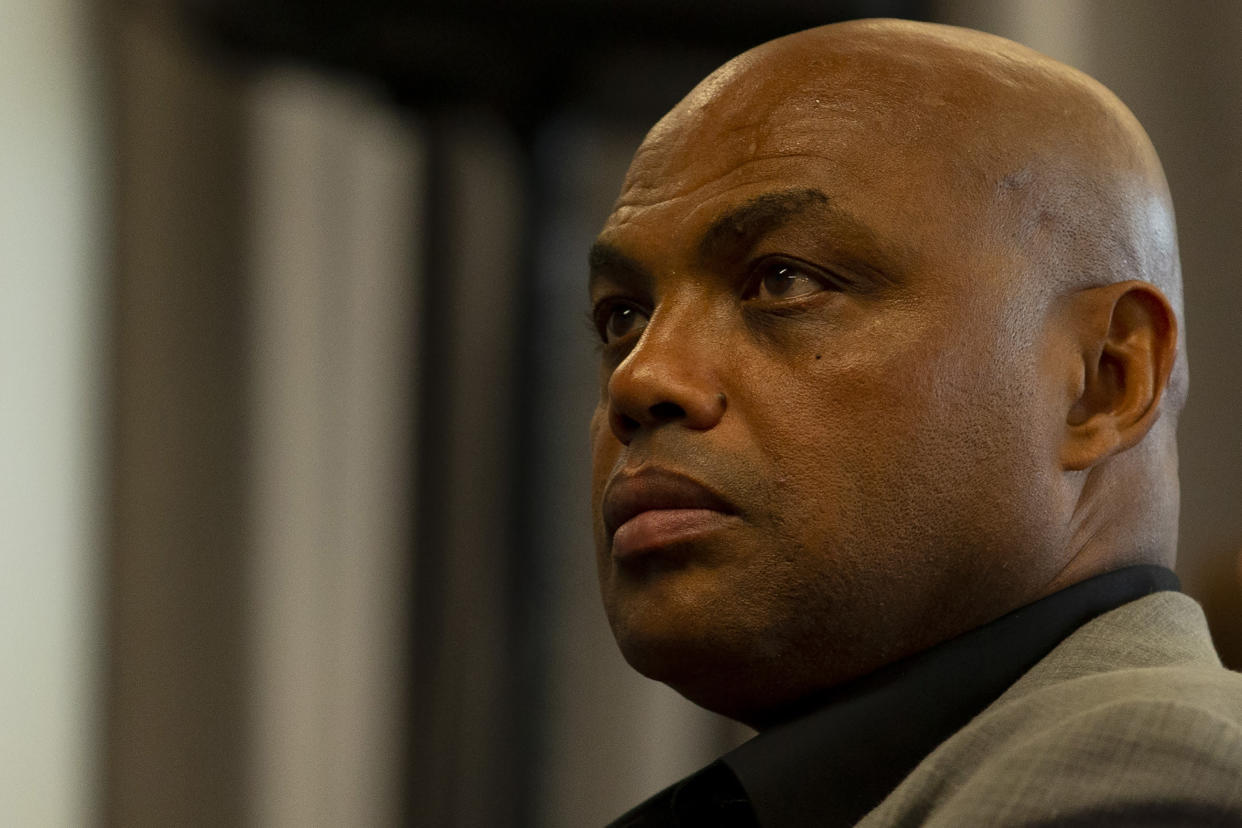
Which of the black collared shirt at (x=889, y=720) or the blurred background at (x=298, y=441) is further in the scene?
the blurred background at (x=298, y=441)

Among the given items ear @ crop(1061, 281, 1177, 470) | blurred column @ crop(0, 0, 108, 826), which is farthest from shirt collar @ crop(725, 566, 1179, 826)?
blurred column @ crop(0, 0, 108, 826)

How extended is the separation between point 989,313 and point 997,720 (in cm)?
42

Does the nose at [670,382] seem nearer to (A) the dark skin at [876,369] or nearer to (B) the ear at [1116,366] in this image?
(A) the dark skin at [876,369]

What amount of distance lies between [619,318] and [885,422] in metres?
0.37

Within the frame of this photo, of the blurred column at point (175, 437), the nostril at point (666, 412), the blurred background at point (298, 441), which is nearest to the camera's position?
the nostril at point (666, 412)

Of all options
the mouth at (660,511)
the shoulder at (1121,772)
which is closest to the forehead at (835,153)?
the mouth at (660,511)

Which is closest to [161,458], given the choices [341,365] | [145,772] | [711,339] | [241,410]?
[241,410]

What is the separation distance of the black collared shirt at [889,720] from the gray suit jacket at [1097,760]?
15 centimetres

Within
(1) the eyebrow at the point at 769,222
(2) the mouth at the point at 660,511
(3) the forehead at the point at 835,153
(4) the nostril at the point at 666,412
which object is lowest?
(2) the mouth at the point at 660,511

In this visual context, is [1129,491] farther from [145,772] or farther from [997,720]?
[145,772]

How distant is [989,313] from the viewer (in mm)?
1463

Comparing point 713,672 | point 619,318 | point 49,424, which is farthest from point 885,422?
point 49,424

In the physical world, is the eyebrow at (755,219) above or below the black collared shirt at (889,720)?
above

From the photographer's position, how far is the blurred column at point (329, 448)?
387 centimetres
